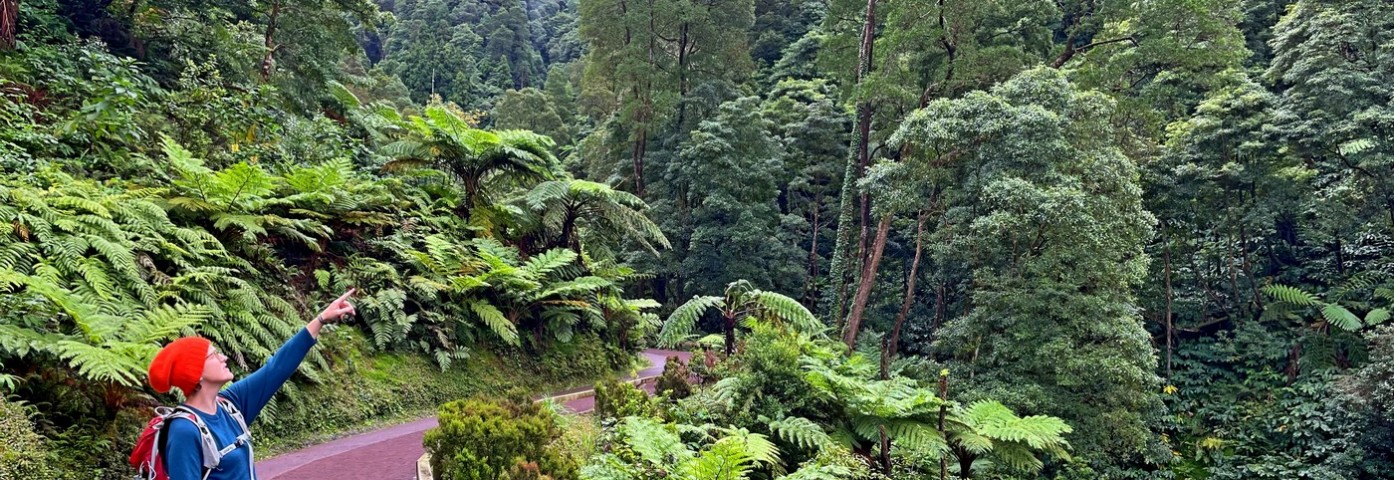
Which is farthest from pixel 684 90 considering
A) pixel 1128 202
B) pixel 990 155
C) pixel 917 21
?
pixel 1128 202

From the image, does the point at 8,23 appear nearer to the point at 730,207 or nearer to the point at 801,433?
A: the point at 801,433

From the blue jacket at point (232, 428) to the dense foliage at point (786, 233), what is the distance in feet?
8.26

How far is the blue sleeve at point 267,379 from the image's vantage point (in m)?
2.64

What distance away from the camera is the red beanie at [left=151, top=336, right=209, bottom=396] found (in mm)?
2283

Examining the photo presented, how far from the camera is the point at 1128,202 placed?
43.4 ft

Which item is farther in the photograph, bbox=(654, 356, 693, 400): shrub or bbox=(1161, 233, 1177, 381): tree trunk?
bbox=(1161, 233, 1177, 381): tree trunk

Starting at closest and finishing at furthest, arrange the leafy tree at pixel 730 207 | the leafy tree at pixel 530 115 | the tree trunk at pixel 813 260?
the leafy tree at pixel 730 207, the tree trunk at pixel 813 260, the leafy tree at pixel 530 115

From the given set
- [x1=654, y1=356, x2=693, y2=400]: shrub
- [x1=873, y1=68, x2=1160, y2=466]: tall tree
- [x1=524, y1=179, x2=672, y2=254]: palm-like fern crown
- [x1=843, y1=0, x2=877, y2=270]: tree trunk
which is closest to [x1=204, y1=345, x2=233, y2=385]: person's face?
[x1=654, y1=356, x2=693, y2=400]: shrub

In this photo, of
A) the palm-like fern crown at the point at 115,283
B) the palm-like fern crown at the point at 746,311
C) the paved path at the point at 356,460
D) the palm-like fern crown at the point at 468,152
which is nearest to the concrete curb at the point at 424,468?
the paved path at the point at 356,460

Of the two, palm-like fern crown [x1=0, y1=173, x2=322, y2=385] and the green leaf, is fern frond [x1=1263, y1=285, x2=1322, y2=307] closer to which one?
the green leaf

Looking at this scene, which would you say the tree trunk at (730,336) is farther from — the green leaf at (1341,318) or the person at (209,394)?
the green leaf at (1341,318)

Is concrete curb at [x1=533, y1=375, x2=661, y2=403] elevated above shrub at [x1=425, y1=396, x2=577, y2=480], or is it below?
below

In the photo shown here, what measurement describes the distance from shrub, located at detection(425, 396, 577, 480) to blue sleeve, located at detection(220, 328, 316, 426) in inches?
91.8

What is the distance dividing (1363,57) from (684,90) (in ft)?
62.5
